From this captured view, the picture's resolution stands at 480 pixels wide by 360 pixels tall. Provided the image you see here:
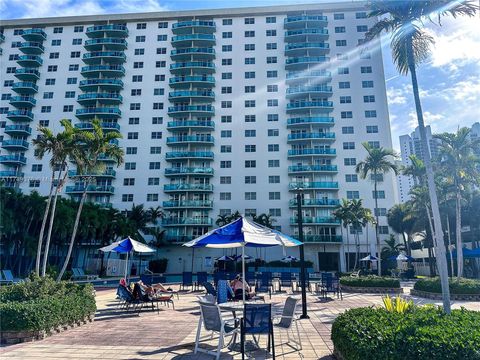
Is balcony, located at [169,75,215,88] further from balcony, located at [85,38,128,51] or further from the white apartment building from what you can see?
balcony, located at [85,38,128,51]

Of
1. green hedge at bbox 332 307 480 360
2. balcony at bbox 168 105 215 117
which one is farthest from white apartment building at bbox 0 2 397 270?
green hedge at bbox 332 307 480 360

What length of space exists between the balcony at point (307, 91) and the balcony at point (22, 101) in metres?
41.0

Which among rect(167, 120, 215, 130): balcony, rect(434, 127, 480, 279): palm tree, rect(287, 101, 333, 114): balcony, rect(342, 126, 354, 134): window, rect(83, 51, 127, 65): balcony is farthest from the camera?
rect(83, 51, 127, 65): balcony

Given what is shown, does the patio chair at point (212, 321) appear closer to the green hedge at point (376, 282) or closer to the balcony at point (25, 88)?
the green hedge at point (376, 282)

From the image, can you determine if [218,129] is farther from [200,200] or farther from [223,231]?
[223,231]

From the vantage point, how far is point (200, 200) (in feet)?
153

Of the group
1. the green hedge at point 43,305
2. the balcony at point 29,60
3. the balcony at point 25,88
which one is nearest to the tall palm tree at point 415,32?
the green hedge at point 43,305

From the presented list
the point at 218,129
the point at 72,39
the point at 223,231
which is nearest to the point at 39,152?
the point at 223,231

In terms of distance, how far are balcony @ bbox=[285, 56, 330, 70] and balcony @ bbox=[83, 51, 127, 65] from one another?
27.0m

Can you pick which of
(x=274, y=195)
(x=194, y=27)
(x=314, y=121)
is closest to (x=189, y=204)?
(x=274, y=195)

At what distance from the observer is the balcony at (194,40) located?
52.2 metres

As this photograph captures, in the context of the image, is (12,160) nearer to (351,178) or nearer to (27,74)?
(27,74)

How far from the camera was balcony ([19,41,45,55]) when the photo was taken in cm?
5400

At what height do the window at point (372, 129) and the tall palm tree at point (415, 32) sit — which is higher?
the window at point (372, 129)
